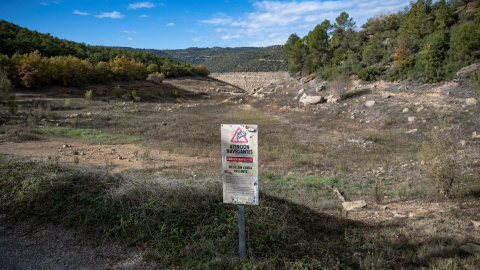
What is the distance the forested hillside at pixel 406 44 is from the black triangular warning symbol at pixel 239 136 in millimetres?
20433

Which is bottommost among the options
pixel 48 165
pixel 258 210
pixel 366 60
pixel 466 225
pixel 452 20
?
pixel 466 225

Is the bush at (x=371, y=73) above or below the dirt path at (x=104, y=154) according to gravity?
above

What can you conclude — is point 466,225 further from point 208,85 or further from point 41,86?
point 208,85

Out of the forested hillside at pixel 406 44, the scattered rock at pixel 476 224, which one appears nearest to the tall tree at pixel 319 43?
the forested hillside at pixel 406 44

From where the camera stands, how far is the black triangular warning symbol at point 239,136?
3.27m

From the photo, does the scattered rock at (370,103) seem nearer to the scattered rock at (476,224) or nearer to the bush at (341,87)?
the bush at (341,87)

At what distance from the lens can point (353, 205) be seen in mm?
6098

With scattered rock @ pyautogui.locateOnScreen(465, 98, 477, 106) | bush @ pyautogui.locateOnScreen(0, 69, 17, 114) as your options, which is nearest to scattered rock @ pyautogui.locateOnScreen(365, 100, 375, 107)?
scattered rock @ pyautogui.locateOnScreen(465, 98, 477, 106)

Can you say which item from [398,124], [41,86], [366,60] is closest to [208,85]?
[41,86]

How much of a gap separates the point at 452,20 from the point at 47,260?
3130 cm

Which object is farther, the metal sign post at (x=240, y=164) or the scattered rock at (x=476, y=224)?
the scattered rock at (x=476, y=224)

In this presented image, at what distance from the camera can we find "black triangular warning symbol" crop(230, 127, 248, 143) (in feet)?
10.7

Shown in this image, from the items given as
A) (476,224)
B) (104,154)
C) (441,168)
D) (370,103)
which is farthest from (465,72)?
(104,154)

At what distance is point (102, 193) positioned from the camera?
4.90m
